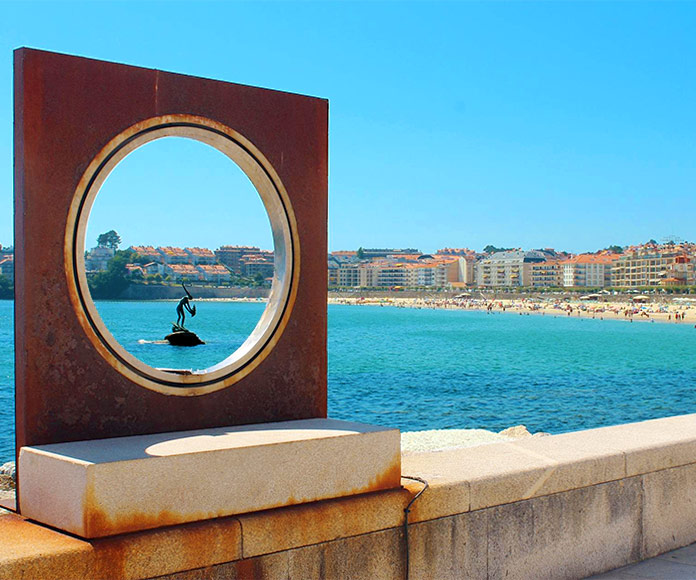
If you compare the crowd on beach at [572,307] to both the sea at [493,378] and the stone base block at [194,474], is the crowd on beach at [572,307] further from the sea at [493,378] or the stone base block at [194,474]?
the stone base block at [194,474]

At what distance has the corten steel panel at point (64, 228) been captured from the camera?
3.56m

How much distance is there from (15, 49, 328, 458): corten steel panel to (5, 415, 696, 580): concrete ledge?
55cm

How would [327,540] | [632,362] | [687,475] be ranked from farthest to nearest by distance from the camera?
1. [632,362]
2. [687,475]
3. [327,540]

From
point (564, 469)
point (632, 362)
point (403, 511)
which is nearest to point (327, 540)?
point (403, 511)

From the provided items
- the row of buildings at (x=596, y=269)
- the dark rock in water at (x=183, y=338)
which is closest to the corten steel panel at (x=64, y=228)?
the dark rock in water at (x=183, y=338)

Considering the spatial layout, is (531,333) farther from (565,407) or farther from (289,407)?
(289,407)

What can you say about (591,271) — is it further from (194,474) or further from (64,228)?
(194,474)

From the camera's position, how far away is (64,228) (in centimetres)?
364

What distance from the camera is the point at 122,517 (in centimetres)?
320

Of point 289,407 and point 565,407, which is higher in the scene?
point 289,407

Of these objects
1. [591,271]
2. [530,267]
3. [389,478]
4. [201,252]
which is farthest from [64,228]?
[530,267]

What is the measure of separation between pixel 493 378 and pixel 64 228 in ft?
107

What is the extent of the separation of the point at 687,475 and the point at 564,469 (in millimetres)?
1069

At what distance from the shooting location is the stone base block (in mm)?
3189
